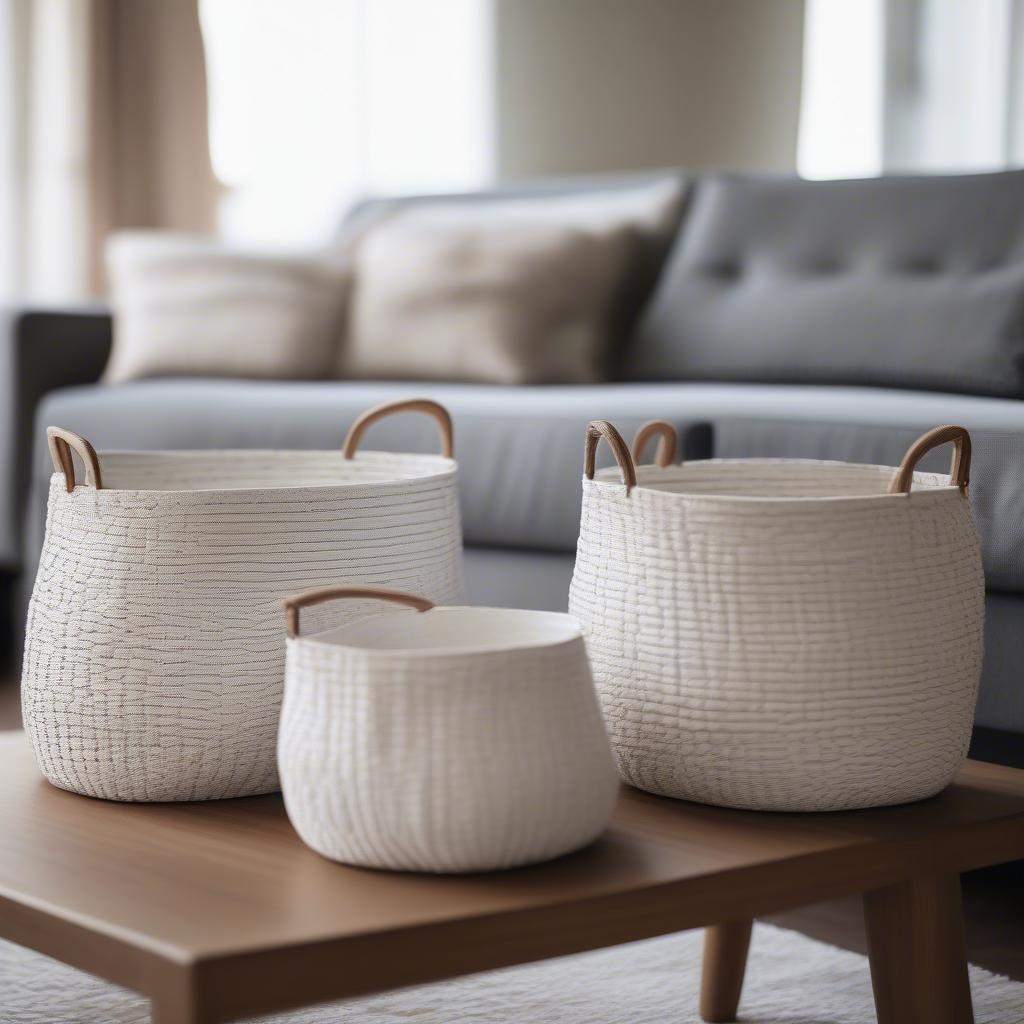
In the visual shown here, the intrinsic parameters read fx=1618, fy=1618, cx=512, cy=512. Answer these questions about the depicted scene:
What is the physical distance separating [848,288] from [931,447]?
153 centimetres

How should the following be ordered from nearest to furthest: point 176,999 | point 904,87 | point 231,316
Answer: point 176,999
point 231,316
point 904,87

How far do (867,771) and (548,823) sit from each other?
22cm

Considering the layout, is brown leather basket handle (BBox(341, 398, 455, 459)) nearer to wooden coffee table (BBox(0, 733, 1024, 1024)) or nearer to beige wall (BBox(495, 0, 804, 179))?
wooden coffee table (BBox(0, 733, 1024, 1024))

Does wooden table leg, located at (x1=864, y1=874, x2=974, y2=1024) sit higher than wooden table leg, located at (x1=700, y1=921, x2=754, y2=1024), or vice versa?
wooden table leg, located at (x1=864, y1=874, x2=974, y2=1024)

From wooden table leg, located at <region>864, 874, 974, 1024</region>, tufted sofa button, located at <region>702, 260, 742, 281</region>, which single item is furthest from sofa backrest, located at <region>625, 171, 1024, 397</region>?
wooden table leg, located at <region>864, 874, 974, 1024</region>

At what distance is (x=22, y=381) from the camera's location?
2.88m

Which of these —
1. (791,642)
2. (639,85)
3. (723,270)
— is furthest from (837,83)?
(791,642)

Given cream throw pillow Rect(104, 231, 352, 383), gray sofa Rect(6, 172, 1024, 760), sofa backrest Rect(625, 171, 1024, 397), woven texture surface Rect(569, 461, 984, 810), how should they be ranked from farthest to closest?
cream throw pillow Rect(104, 231, 352, 383)
sofa backrest Rect(625, 171, 1024, 397)
gray sofa Rect(6, 172, 1024, 760)
woven texture surface Rect(569, 461, 984, 810)

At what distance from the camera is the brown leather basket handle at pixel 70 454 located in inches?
38.9

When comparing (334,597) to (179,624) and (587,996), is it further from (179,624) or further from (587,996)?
(587,996)

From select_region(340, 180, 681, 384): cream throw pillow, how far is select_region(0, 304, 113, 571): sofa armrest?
522 millimetres

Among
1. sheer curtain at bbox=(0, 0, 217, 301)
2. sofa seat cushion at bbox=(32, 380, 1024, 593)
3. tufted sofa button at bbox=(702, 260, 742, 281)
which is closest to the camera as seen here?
sofa seat cushion at bbox=(32, 380, 1024, 593)

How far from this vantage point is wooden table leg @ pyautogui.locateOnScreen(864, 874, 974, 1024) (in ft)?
3.01

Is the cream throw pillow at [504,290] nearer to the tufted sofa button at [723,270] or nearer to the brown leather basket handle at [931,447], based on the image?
the tufted sofa button at [723,270]
